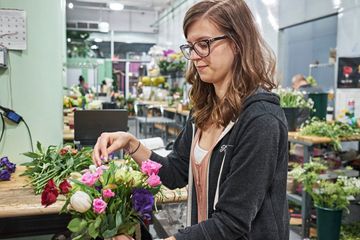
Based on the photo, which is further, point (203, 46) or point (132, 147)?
point (132, 147)

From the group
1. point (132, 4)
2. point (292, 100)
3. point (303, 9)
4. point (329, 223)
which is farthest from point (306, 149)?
point (132, 4)

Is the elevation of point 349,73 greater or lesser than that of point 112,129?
greater

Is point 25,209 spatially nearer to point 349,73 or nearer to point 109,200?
point 109,200

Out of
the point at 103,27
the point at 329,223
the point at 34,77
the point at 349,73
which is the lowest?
the point at 329,223

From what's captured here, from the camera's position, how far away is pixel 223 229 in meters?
0.93

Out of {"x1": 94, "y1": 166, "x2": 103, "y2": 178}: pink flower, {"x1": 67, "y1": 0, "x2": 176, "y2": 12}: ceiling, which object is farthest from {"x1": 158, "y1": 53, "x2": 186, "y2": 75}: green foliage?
{"x1": 94, "y1": 166, "x2": 103, "y2": 178}: pink flower

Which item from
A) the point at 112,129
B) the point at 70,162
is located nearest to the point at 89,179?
the point at 70,162

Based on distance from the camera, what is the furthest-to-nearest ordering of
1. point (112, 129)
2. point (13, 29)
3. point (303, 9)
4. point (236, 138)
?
point (303, 9) < point (112, 129) < point (13, 29) < point (236, 138)

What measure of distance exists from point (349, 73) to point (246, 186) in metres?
4.04

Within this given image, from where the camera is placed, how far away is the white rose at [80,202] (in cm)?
88

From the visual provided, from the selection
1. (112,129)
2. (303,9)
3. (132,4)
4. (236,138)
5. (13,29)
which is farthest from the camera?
(132,4)

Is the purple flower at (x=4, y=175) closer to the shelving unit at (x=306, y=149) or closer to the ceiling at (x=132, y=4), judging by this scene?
the shelving unit at (x=306, y=149)

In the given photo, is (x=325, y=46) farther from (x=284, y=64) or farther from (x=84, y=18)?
(x=84, y=18)

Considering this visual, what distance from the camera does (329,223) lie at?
2.91 meters
